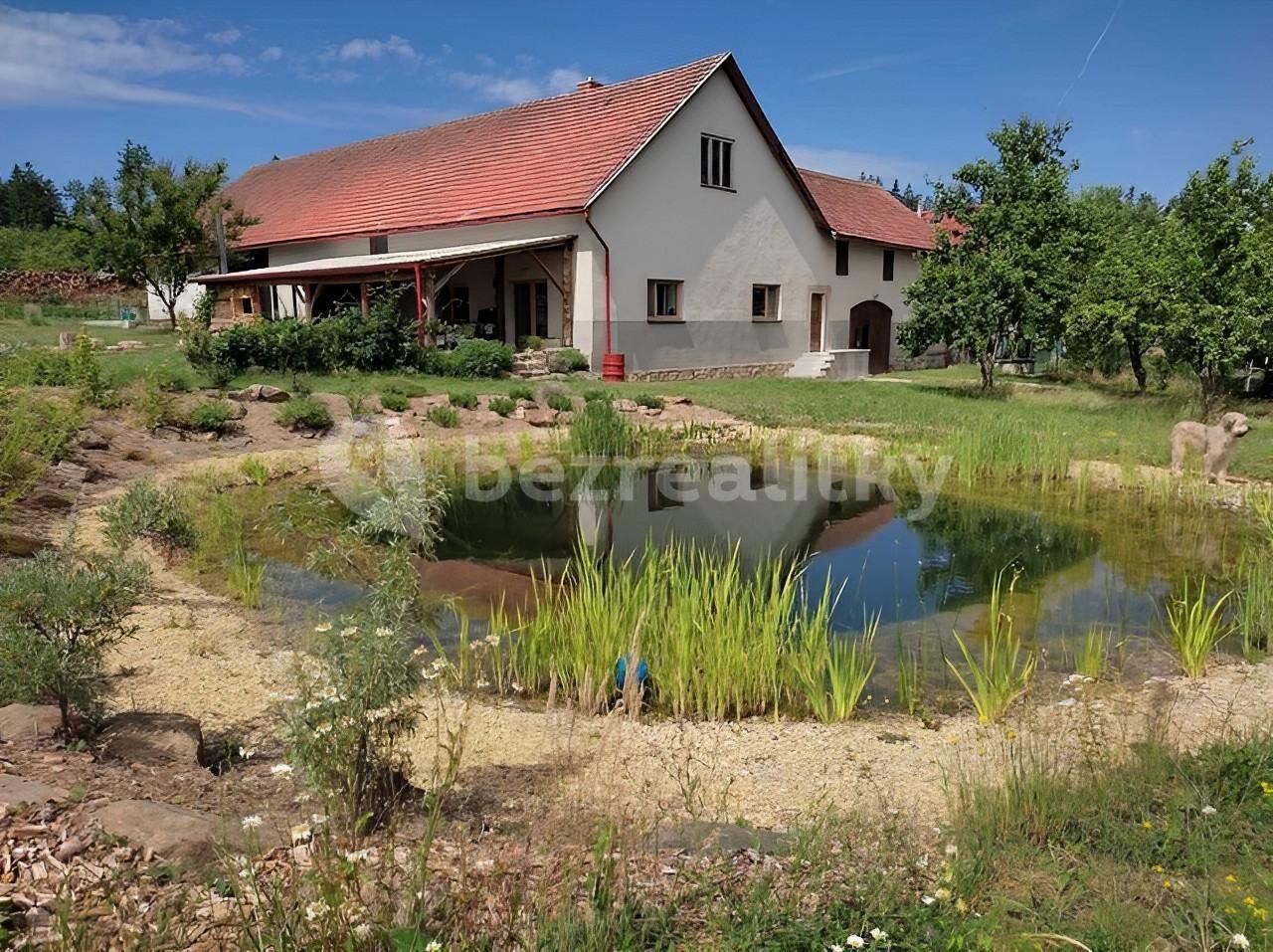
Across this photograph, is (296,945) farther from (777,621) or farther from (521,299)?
(521,299)

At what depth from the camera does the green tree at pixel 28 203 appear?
7500 cm

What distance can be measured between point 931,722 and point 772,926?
271 centimetres

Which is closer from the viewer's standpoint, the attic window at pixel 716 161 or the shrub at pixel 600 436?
the shrub at pixel 600 436

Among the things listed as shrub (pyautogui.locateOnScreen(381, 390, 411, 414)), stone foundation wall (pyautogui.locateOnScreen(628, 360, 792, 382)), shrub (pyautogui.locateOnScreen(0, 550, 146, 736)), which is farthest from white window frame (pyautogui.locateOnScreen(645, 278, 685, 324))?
shrub (pyautogui.locateOnScreen(0, 550, 146, 736))

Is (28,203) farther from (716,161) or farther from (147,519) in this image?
(147,519)

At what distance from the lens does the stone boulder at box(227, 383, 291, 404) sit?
47.3ft

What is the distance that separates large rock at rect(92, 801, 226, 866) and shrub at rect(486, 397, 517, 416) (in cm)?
1255

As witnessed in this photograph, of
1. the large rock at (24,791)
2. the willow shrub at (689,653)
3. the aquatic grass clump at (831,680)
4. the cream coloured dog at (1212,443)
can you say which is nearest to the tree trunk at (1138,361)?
the cream coloured dog at (1212,443)

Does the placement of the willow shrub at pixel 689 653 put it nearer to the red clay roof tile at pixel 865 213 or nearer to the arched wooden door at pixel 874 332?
the red clay roof tile at pixel 865 213

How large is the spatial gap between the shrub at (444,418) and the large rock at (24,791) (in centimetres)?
1162

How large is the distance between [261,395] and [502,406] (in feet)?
12.6

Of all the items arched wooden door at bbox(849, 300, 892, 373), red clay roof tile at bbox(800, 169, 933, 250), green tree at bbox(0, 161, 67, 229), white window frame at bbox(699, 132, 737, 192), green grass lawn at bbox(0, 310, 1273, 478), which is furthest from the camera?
green tree at bbox(0, 161, 67, 229)

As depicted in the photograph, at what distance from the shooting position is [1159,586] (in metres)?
7.64

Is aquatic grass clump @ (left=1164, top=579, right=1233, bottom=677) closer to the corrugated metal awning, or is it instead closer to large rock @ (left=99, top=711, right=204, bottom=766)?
large rock @ (left=99, top=711, right=204, bottom=766)
